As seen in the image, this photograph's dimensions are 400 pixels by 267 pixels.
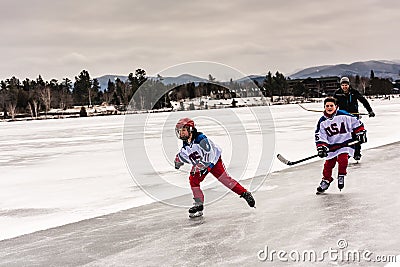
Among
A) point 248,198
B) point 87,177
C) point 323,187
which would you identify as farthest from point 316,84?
point 248,198

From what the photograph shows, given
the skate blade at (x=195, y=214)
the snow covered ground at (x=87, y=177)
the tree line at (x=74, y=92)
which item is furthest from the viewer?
the tree line at (x=74, y=92)

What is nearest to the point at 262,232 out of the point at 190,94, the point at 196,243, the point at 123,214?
the point at 196,243

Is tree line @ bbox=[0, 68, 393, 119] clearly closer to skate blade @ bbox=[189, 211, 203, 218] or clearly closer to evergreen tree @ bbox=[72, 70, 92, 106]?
evergreen tree @ bbox=[72, 70, 92, 106]

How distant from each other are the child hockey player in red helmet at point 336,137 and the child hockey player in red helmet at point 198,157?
58.6 inches

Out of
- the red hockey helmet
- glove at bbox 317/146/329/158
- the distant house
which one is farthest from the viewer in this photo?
the distant house

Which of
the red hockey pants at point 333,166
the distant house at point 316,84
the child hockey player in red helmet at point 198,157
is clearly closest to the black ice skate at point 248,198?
the child hockey player in red helmet at point 198,157

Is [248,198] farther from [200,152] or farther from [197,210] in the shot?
[200,152]

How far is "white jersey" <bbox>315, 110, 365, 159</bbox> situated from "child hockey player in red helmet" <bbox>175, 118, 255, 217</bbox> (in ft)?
5.29

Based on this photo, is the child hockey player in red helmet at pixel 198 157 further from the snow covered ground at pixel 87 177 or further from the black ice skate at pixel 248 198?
the snow covered ground at pixel 87 177

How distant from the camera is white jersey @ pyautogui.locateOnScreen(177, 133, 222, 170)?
5.52 meters

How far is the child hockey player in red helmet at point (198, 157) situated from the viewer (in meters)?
5.45

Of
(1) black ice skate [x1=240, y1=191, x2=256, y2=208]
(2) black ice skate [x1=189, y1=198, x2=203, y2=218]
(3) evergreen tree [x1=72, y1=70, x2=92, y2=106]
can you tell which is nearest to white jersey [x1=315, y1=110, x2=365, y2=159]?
(1) black ice skate [x1=240, y1=191, x2=256, y2=208]

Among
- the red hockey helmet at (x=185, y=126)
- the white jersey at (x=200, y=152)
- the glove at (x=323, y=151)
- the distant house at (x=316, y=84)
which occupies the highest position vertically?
the distant house at (x=316, y=84)

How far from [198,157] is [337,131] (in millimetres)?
2213
